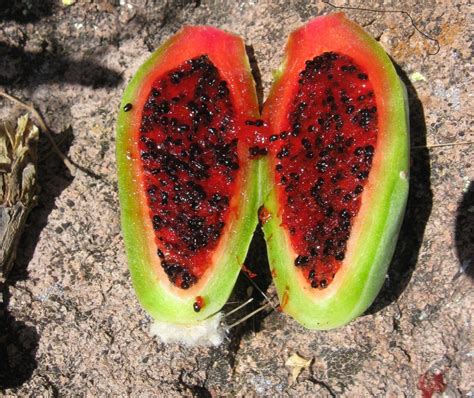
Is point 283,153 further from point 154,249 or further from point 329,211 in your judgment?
point 154,249

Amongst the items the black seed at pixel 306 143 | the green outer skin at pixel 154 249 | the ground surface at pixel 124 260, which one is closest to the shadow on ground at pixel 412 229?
the ground surface at pixel 124 260

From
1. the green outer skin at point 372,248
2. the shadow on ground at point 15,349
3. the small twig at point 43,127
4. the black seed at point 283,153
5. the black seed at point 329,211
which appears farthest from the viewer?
the small twig at point 43,127

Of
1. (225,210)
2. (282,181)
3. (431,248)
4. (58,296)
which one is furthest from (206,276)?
(431,248)

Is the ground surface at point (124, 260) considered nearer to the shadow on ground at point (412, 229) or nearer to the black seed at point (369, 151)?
the shadow on ground at point (412, 229)

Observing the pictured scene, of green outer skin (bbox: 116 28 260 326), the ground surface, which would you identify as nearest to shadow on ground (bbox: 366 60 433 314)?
the ground surface

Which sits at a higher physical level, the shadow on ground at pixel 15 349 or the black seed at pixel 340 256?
the black seed at pixel 340 256

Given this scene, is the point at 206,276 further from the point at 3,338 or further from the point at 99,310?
the point at 3,338
